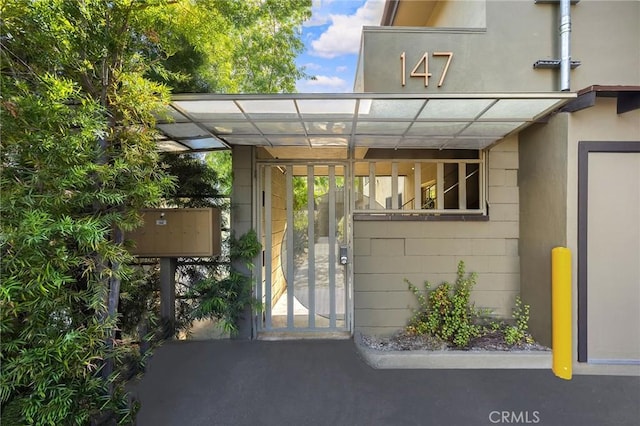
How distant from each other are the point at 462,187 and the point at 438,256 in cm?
92

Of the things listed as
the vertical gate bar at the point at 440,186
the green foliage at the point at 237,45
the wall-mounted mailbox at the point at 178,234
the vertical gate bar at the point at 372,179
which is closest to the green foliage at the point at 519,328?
the vertical gate bar at the point at 440,186

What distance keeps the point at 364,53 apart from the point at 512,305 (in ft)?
11.2

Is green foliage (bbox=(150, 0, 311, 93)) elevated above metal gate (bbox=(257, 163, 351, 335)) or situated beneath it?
elevated above

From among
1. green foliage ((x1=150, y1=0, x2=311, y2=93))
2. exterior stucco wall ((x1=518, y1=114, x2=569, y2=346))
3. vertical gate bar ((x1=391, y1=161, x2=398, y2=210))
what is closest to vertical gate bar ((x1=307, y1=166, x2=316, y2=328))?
vertical gate bar ((x1=391, y1=161, x2=398, y2=210))

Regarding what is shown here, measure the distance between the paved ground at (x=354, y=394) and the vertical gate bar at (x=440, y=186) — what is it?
6.08 feet

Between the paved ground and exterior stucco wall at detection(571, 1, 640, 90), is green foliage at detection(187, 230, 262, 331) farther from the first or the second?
exterior stucco wall at detection(571, 1, 640, 90)

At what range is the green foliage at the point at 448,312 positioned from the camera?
3268mm

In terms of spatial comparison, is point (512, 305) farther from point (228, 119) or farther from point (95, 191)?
point (95, 191)

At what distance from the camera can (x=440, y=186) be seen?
3.62 metres

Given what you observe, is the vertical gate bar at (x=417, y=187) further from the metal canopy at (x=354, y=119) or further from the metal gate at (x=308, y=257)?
the metal gate at (x=308, y=257)

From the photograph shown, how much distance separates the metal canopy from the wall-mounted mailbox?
0.90 metres

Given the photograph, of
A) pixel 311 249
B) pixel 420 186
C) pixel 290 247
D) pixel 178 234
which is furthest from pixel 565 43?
pixel 178 234

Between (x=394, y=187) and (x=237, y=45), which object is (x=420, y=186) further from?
(x=237, y=45)

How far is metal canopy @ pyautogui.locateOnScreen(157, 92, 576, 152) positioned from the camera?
228 cm
